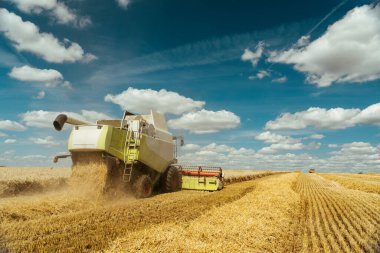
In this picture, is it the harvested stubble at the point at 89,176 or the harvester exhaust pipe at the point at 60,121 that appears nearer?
the harvested stubble at the point at 89,176

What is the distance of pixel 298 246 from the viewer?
694 centimetres

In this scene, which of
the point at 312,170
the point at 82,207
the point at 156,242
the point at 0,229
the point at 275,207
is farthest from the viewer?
the point at 312,170

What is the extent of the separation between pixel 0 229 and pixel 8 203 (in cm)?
273

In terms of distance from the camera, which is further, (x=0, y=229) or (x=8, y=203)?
(x=8, y=203)

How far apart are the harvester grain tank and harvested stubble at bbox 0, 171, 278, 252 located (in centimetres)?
168

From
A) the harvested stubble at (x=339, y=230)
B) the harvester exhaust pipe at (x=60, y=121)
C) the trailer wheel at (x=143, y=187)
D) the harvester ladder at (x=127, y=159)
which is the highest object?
the harvester exhaust pipe at (x=60, y=121)

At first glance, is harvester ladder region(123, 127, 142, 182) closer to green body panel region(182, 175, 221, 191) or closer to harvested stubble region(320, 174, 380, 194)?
green body panel region(182, 175, 221, 191)

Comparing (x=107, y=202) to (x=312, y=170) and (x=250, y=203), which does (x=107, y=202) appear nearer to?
(x=250, y=203)

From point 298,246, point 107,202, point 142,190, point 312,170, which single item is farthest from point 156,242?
point 312,170

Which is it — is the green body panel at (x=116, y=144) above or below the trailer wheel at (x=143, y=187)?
above

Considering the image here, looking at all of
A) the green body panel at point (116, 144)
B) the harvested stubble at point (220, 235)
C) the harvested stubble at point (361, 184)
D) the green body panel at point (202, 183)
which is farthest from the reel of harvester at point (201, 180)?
the harvested stubble at point (361, 184)

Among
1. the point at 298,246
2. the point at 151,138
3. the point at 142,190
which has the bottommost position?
the point at 298,246

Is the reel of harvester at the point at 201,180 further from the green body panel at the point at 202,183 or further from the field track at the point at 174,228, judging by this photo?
the field track at the point at 174,228

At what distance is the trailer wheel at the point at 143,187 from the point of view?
1279cm
